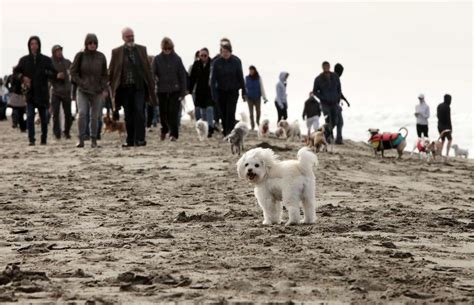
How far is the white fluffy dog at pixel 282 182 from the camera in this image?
8242mm

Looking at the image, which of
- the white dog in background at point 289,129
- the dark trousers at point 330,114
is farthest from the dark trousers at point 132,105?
the white dog in background at point 289,129

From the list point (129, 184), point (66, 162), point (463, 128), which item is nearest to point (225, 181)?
point (129, 184)

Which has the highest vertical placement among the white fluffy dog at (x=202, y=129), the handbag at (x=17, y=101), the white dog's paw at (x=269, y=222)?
the handbag at (x=17, y=101)

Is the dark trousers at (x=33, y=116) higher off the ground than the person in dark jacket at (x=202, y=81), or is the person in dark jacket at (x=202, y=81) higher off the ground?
the person in dark jacket at (x=202, y=81)

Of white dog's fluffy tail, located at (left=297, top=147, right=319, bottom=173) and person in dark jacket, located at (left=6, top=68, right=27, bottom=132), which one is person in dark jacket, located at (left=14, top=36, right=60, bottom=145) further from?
white dog's fluffy tail, located at (left=297, top=147, right=319, bottom=173)

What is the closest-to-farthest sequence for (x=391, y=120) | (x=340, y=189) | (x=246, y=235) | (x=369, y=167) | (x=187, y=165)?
(x=246, y=235) < (x=340, y=189) < (x=187, y=165) < (x=369, y=167) < (x=391, y=120)

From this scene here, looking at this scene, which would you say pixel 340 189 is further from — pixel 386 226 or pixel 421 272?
pixel 421 272

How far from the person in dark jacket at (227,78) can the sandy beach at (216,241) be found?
17.2ft

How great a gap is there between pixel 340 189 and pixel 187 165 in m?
3.28

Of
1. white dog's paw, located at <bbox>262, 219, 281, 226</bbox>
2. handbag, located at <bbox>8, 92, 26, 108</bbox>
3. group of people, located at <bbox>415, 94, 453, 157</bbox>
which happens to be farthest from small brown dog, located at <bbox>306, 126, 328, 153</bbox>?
white dog's paw, located at <bbox>262, 219, 281, 226</bbox>

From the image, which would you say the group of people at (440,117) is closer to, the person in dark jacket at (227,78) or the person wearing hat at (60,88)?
the person in dark jacket at (227,78)

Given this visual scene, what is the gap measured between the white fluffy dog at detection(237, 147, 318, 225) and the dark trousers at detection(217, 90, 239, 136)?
10542mm

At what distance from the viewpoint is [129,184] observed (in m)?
11.8

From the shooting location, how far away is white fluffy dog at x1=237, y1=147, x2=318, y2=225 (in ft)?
27.0
